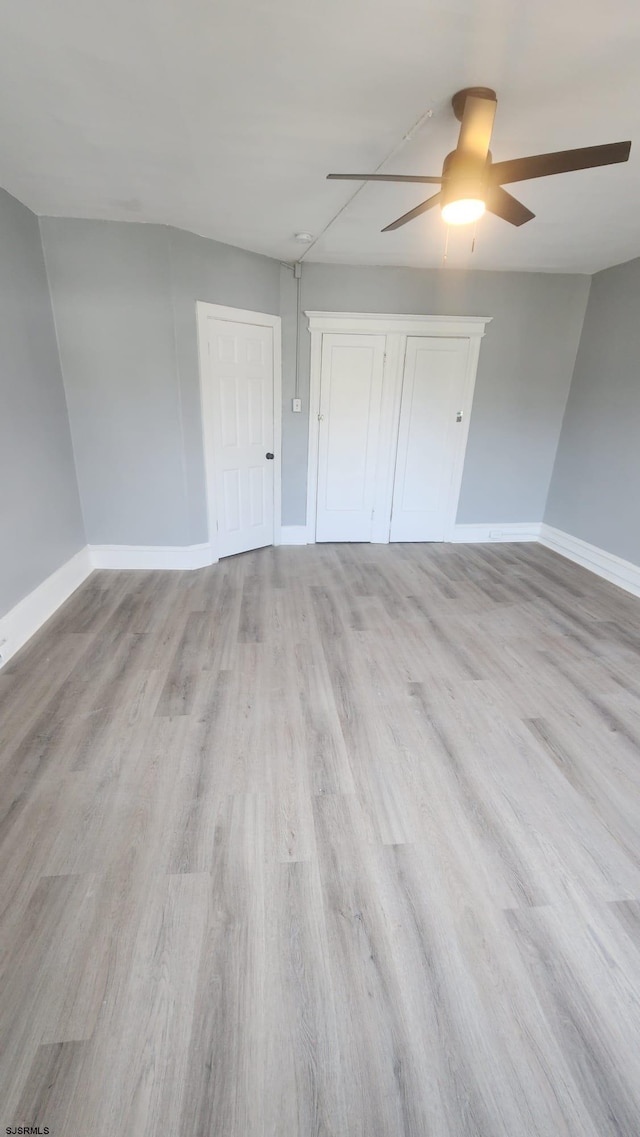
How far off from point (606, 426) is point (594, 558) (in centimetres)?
123

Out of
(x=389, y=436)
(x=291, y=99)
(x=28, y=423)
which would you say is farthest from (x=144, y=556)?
(x=291, y=99)

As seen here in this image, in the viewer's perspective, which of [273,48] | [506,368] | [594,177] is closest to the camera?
[273,48]

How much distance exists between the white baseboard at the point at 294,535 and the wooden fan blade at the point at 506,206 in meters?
3.18

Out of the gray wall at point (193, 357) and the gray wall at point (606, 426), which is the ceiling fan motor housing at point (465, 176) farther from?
the gray wall at point (606, 426)

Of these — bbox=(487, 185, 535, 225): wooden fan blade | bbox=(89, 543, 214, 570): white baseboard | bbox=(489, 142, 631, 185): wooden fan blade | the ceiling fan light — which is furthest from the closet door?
bbox=(489, 142, 631, 185): wooden fan blade

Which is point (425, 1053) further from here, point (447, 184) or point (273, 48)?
point (273, 48)

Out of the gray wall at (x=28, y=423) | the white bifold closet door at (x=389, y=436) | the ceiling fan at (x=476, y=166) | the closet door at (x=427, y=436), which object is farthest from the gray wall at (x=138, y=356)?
the ceiling fan at (x=476, y=166)

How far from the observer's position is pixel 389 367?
176 inches

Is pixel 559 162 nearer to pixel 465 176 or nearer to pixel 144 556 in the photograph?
pixel 465 176

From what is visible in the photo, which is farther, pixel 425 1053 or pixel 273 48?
pixel 273 48

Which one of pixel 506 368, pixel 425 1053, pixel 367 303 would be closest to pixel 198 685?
pixel 425 1053

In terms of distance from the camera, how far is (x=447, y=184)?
1.88 metres

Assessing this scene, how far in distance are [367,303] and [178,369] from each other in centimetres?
193

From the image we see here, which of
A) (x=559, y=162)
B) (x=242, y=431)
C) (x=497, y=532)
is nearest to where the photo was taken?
(x=559, y=162)
